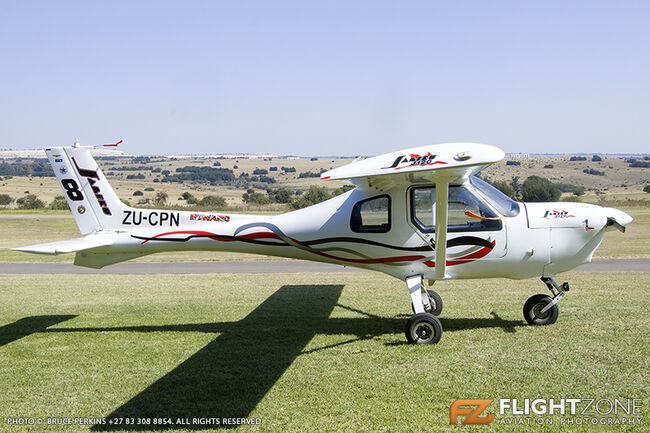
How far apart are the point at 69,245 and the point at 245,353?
3616 millimetres

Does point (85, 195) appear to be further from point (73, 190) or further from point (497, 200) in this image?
point (497, 200)

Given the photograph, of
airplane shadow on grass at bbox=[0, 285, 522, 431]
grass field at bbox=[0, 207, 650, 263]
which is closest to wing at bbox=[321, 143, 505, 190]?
airplane shadow on grass at bbox=[0, 285, 522, 431]

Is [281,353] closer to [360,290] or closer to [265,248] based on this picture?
[265,248]

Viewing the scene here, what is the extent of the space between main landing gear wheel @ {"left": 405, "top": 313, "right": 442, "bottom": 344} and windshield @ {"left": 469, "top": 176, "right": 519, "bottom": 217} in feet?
7.22

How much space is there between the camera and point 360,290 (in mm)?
13461

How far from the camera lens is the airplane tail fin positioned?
10.2 m

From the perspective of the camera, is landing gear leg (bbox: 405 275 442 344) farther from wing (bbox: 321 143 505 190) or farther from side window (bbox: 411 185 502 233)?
wing (bbox: 321 143 505 190)

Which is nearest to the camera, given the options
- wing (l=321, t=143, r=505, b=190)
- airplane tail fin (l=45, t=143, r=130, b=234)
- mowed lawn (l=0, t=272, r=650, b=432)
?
mowed lawn (l=0, t=272, r=650, b=432)

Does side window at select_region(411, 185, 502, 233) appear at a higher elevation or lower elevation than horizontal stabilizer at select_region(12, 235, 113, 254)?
higher

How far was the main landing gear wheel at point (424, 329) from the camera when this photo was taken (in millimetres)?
8500

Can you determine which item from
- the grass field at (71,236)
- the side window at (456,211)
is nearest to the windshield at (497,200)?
the side window at (456,211)

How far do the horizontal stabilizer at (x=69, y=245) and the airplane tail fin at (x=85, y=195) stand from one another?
1.01 feet

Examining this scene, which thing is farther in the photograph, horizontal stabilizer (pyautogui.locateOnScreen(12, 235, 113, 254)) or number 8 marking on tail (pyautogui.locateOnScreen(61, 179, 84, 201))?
number 8 marking on tail (pyautogui.locateOnScreen(61, 179, 84, 201))

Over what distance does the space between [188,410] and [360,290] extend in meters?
7.58
